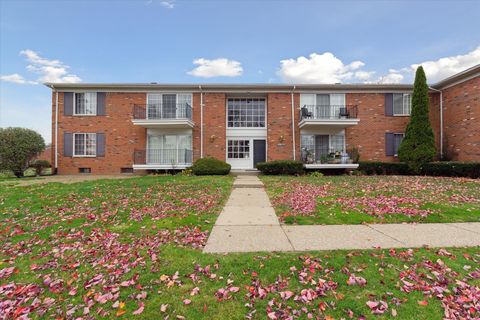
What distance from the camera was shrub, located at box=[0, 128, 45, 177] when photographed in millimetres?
14172

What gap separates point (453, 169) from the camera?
13250 mm

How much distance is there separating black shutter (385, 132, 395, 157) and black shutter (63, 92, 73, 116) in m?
22.1

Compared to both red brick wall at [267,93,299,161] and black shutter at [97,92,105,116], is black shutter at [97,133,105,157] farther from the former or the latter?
red brick wall at [267,93,299,161]

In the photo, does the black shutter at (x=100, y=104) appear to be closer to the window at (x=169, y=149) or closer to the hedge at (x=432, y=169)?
the window at (x=169, y=149)

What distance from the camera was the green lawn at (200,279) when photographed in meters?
2.37

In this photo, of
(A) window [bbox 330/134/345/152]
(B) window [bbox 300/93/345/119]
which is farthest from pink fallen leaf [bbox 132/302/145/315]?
(A) window [bbox 330/134/345/152]

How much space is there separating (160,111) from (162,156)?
10.5ft

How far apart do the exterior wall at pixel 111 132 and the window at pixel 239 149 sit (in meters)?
6.16

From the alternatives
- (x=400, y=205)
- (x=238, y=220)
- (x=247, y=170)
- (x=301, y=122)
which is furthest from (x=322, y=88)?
(x=238, y=220)

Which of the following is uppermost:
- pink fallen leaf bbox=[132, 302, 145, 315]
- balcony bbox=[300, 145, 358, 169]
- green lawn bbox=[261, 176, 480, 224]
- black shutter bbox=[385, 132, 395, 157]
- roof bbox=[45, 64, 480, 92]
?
roof bbox=[45, 64, 480, 92]

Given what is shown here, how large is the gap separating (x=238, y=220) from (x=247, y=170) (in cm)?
1088

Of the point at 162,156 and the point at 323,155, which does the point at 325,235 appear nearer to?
the point at 323,155

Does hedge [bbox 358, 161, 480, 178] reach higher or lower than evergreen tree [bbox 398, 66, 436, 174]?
lower

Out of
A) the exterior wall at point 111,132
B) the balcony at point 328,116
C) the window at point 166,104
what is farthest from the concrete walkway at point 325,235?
the exterior wall at point 111,132
